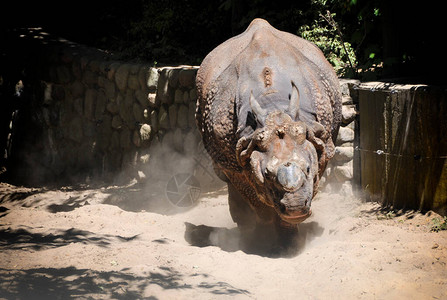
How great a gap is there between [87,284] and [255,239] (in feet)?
7.79

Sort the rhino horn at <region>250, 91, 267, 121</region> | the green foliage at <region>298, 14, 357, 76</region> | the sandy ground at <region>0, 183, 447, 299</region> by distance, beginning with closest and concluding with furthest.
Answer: the sandy ground at <region>0, 183, 447, 299</region>, the rhino horn at <region>250, 91, 267, 121</region>, the green foliage at <region>298, 14, 357, 76</region>

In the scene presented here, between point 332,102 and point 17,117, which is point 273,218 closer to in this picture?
point 332,102

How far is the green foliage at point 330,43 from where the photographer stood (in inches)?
370

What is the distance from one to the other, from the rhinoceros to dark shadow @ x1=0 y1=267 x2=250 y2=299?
1.05 m

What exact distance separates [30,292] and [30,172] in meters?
7.60

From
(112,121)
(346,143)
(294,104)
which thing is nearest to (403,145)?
(346,143)

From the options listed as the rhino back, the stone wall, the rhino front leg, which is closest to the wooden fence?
the stone wall

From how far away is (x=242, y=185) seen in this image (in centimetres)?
605

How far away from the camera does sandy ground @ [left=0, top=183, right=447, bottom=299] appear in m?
4.55

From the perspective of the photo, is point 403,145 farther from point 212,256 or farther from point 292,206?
point 212,256

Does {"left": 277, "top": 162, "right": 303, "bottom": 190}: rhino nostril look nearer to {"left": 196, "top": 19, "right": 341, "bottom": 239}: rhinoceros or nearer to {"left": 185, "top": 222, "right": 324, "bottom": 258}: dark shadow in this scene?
{"left": 196, "top": 19, "right": 341, "bottom": 239}: rhinoceros

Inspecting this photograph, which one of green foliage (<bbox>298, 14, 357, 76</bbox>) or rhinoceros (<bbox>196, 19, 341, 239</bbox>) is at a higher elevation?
green foliage (<bbox>298, 14, 357, 76</bbox>)

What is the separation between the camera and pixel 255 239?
6402mm

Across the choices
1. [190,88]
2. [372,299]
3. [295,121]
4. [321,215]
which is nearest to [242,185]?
[295,121]
